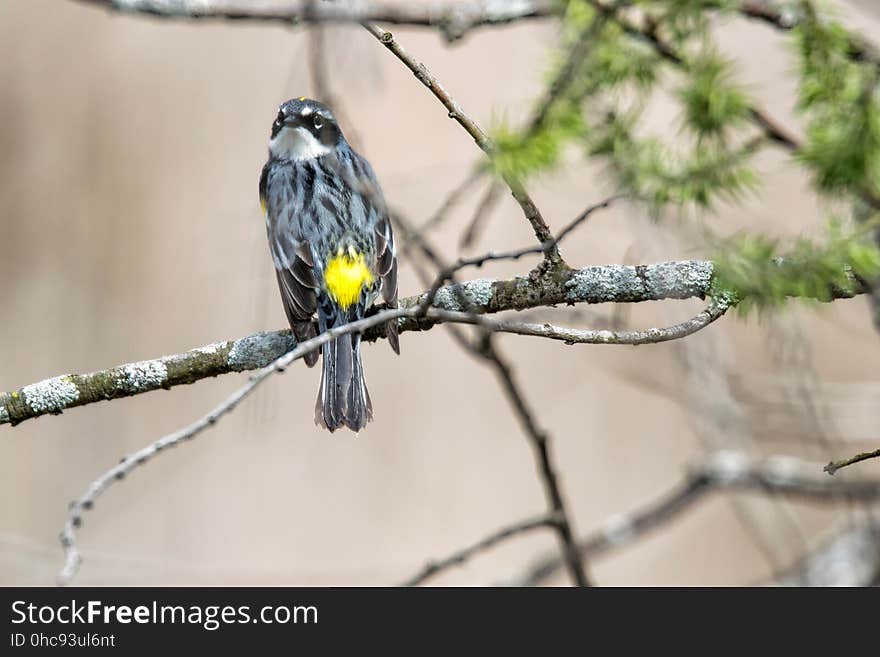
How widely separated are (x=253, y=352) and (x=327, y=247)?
905 millimetres

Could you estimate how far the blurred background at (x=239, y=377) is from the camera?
238 inches

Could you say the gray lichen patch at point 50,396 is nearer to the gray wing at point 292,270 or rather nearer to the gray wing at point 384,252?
the gray wing at point 292,270

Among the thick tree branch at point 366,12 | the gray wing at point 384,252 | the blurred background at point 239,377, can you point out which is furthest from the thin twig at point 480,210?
the blurred background at point 239,377

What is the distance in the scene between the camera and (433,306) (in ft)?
9.66

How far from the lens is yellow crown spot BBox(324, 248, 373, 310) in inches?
148

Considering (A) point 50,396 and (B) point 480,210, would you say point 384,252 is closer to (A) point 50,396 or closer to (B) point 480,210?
(A) point 50,396

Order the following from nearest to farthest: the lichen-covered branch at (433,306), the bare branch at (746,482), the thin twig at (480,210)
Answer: the thin twig at (480,210), the lichen-covered branch at (433,306), the bare branch at (746,482)

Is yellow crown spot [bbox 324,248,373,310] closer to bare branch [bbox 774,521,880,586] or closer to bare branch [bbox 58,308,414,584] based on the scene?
bare branch [bbox 58,308,414,584]

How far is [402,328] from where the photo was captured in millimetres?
3061

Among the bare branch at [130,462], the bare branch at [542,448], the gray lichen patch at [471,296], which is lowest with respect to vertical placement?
the bare branch at [130,462]

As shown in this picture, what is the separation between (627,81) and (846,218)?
2.62 ft

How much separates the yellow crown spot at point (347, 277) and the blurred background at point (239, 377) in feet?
6.40

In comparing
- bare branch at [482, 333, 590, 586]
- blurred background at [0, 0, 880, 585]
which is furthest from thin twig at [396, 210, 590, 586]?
blurred background at [0, 0, 880, 585]

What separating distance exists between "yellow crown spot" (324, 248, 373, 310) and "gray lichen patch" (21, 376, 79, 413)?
3.45 ft
